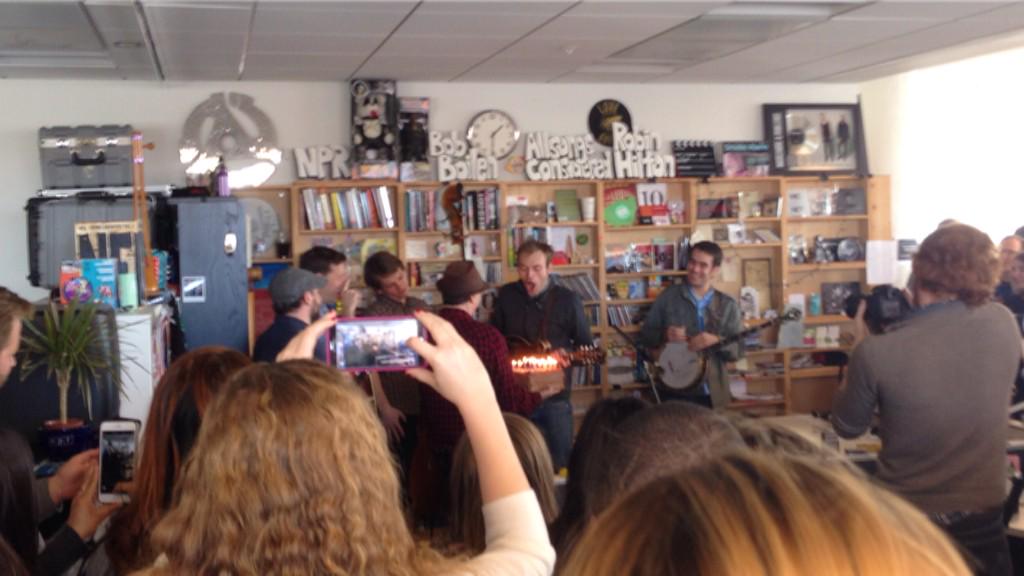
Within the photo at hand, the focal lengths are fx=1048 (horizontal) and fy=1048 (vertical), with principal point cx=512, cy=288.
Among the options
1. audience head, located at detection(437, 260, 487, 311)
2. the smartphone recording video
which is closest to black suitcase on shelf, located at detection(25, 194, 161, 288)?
audience head, located at detection(437, 260, 487, 311)

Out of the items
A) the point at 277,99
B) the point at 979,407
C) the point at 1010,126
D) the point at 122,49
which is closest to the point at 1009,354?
the point at 979,407

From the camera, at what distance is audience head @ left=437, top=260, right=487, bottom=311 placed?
15.4ft

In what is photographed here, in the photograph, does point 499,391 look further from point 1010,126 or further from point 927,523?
point 1010,126

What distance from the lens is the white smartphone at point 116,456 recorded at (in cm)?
242

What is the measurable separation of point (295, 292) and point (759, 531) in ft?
13.0

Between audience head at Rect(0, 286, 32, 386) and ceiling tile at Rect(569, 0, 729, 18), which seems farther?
ceiling tile at Rect(569, 0, 729, 18)

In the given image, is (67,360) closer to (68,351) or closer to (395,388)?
(68,351)

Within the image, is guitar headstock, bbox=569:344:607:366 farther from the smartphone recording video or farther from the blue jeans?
the smartphone recording video

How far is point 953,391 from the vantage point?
2.97m

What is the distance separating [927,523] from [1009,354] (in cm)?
248

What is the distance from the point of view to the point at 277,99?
24.6 ft

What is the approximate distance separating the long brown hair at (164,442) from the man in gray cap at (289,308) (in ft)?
7.58

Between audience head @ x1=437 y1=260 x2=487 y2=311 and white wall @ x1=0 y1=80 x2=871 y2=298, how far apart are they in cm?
315

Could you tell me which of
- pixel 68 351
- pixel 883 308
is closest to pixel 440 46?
pixel 883 308
